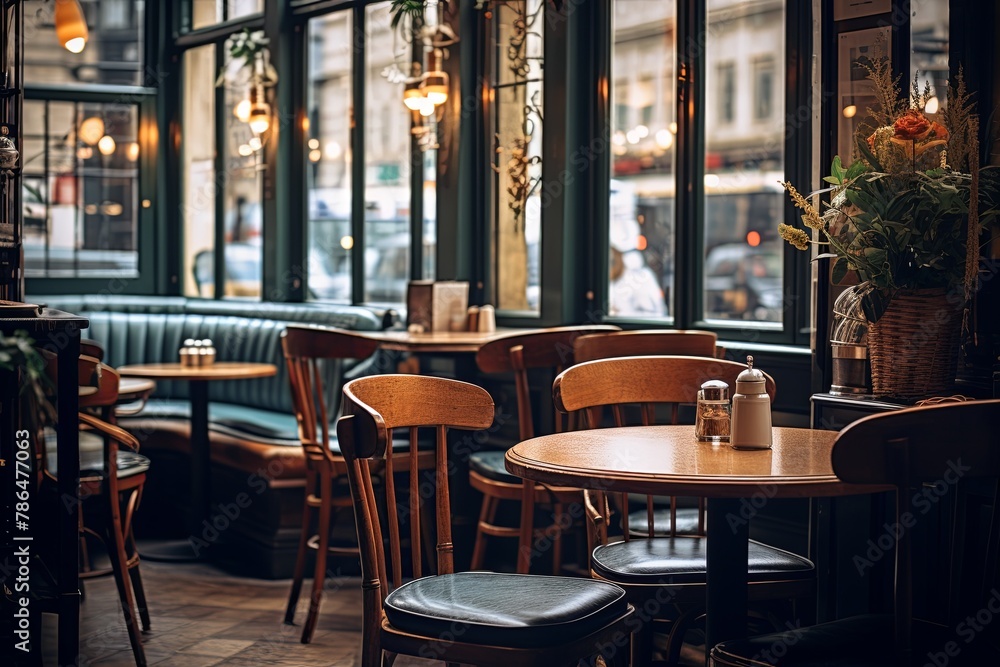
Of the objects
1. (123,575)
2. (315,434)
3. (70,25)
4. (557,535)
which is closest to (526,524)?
(557,535)

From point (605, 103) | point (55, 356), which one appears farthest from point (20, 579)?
point (605, 103)

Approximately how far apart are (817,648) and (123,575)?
246 centimetres

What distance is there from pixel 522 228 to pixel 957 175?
8.95 ft

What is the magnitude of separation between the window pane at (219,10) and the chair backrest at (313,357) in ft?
10.7

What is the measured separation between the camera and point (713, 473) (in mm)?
2098

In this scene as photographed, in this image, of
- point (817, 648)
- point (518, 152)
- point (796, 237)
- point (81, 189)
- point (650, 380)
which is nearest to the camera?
point (817, 648)

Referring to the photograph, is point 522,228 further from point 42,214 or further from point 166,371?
point 42,214

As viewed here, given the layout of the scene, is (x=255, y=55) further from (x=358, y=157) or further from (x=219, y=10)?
(x=358, y=157)

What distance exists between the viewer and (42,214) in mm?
7156

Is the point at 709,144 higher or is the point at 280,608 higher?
the point at 709,144

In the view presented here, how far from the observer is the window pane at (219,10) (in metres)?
6.87

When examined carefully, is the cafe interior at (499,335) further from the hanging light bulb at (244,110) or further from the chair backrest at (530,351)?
the hanging light bulb at (244,110)

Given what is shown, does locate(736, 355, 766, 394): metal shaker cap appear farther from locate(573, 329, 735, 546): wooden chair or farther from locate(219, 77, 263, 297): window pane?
locate(219, 77, 263, 297): window pane

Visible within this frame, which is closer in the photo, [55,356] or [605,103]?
[55,356]
